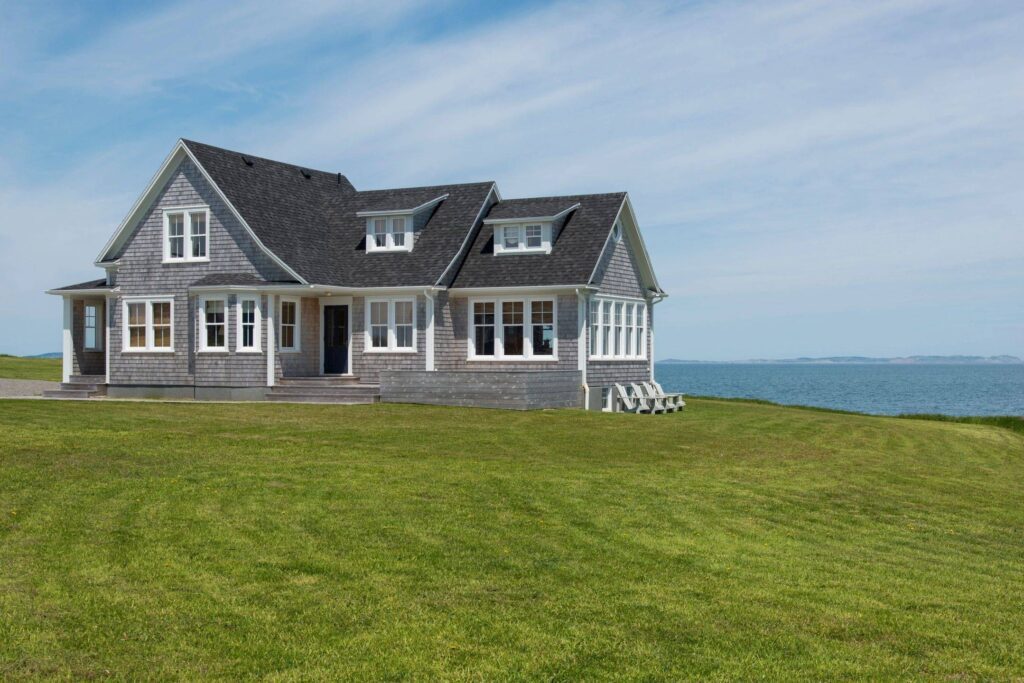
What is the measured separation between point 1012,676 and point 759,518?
6.04 m

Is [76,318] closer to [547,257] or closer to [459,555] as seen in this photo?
[547,257]

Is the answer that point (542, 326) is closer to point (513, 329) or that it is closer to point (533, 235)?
point (513, 329)

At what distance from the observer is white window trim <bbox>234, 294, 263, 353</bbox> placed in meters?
32.7

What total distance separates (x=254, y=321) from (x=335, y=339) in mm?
3287

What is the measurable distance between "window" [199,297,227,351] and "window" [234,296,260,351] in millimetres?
525

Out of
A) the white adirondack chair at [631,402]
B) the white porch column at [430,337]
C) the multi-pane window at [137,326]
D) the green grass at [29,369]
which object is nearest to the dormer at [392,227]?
the white porch column at [430,337]

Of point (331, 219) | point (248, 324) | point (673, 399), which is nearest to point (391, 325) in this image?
point (248, 324)

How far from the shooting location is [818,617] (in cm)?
922

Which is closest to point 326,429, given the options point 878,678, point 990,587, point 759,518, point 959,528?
point 759,518

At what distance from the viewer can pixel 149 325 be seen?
3444 cm

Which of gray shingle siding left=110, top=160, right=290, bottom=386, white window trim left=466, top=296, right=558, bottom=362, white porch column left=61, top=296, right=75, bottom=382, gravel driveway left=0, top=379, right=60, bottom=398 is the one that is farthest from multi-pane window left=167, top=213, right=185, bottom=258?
white window trim left=466, top=296, right=558, bottom=362

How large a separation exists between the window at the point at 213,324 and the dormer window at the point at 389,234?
5.69 meters

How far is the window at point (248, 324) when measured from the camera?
32719mm

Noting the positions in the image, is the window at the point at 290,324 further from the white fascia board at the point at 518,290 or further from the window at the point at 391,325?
the white fascia board at the point at 518,290
